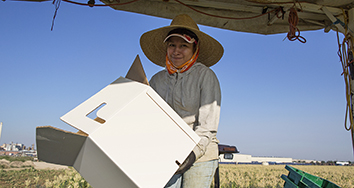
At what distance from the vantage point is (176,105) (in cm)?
192

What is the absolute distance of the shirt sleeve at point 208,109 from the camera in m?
1.63

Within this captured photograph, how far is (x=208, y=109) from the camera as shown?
1.73 meters

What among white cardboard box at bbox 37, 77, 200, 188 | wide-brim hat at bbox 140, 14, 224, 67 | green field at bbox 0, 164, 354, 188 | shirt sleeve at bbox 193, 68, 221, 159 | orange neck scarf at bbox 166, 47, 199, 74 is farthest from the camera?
green field at bbox 0, 164, 354, 188

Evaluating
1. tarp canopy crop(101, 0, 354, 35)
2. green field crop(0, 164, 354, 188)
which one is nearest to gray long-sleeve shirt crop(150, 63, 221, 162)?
tarp canopy crop(101, 0, 354, 35)

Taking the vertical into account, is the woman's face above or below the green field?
above

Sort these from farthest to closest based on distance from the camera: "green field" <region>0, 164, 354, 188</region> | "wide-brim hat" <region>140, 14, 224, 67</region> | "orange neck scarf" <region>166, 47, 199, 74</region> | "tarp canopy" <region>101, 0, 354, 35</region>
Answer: "green field" <region>0, 164, 354, 188</region> → "tarp canopy" <region>101, 0, 354, 35</region> → "wide-brim hat" <region>140, 14, 224, 67</region> → "orange neck scarf" <region>166, 47, 199, 74</region>

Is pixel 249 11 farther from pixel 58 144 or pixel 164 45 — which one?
pixel 58 144

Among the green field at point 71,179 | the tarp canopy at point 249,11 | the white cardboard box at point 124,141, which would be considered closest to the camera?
the white cardboard box at point 124,141

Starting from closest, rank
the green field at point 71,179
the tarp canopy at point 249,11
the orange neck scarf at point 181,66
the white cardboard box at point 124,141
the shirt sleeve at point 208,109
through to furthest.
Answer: the white cardboard box at point 124,141
the shirt sleeve at point 208,109
the orange neck scarf at point 181,66
the tarp canopy at point 249,11
the green field at point 71,179

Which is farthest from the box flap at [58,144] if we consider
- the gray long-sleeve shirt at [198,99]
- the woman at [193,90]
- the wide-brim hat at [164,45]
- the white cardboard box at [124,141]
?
the wide-brim hat at [164,45]

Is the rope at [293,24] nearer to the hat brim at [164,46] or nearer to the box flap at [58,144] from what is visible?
the hat brim at [164,46]

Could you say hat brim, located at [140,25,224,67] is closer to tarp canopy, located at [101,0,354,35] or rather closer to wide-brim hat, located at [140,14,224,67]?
wide-brim hat, located at [140,14,224,67]

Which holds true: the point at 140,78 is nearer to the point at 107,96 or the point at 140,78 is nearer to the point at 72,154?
the point at 107,96

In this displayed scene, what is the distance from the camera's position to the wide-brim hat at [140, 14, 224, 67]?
2.10 metres
